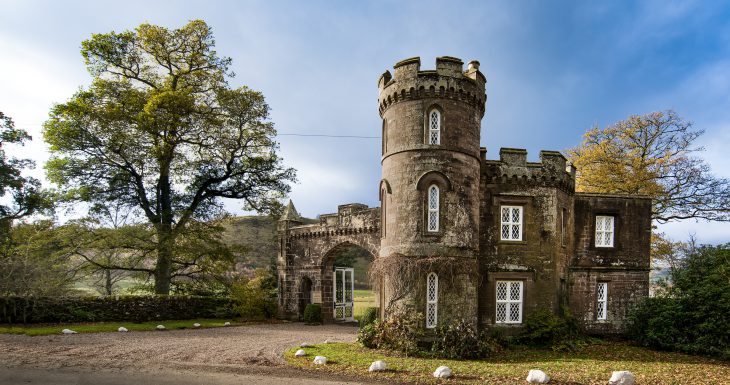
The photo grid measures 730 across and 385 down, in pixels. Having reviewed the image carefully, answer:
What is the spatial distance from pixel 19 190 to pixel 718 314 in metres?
35.0

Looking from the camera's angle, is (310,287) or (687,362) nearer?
(687,362)

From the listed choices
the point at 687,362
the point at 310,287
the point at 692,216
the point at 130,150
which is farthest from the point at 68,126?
the point at 692,216

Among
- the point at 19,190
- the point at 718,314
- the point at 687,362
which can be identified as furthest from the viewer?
the point at 19,190

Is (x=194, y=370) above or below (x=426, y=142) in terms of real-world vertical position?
below

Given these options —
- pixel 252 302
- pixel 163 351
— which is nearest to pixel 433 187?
pixel 163 351

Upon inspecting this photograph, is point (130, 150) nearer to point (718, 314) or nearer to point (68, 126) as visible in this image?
point (68, 126)

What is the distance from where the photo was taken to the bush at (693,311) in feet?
54.2

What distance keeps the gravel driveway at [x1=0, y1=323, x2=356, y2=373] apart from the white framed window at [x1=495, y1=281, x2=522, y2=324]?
5908mm

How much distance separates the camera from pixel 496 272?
58.1 ft

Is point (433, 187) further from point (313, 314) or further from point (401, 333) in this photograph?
point (313, 314)

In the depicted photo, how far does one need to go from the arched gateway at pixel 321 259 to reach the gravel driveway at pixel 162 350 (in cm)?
541

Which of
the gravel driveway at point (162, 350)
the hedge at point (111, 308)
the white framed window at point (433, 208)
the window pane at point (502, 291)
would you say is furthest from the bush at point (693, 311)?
the hedge at point (111, 308)

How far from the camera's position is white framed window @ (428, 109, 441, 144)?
16391 mm

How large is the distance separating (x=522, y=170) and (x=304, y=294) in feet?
50.4
